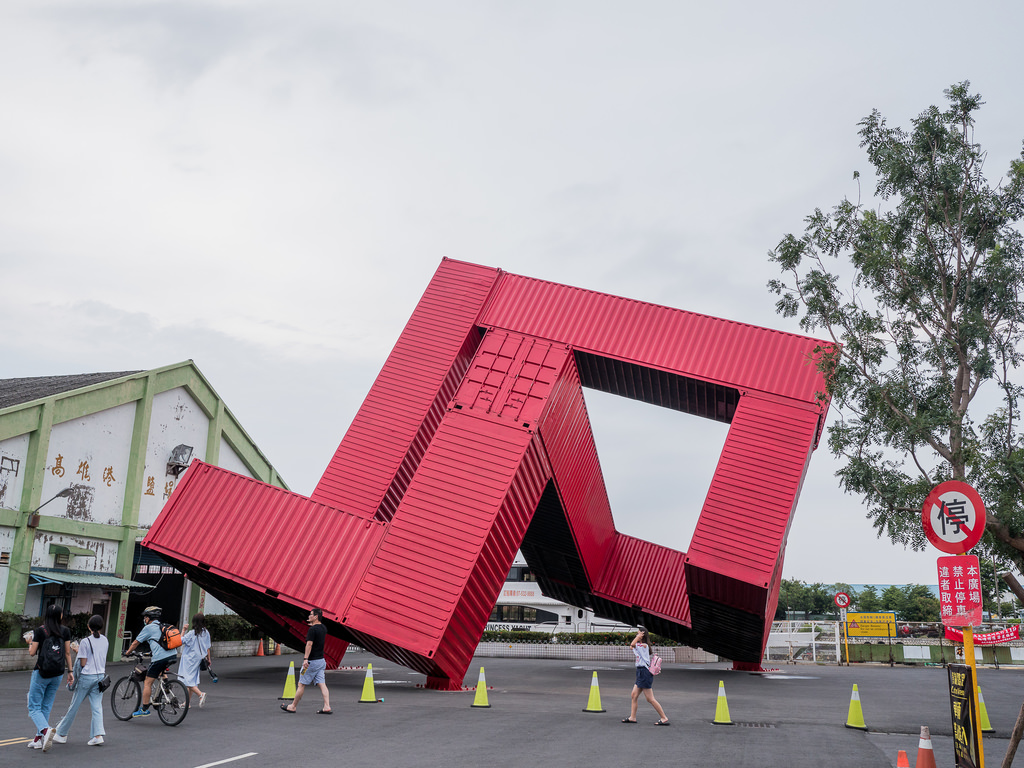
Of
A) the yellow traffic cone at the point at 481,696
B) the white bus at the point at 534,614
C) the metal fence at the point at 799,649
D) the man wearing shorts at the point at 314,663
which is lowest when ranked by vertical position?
the metal fence at the point at 799,649

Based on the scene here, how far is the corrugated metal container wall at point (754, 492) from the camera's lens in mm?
19547

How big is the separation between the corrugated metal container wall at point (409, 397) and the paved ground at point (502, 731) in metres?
4.87

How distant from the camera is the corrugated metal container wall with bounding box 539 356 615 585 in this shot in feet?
68.0

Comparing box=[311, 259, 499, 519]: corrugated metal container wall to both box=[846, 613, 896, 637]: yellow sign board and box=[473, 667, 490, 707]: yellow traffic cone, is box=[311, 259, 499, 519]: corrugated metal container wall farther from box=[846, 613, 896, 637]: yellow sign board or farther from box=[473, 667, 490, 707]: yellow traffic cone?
box=[846, 613, 896, 637]: yellow sign board

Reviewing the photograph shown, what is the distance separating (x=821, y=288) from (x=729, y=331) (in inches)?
304

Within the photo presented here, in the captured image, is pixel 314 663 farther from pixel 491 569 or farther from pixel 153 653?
pixel 491 569

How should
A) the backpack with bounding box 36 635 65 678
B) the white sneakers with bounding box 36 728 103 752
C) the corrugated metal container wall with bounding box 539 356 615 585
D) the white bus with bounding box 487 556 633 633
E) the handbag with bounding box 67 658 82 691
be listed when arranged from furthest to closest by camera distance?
the white bus with bounding box 487 556 633 633 → the corrugated metal container wall with bounding box 539 356 615 585 → the handbag with bounding box 67 658 82 691 → the backpack with bounding box 36 635 65 678 → the white sneakers with bounding box 36 728 103 752

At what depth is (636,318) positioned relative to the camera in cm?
2186

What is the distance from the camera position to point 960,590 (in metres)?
7.94

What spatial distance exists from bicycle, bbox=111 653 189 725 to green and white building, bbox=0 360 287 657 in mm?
5362

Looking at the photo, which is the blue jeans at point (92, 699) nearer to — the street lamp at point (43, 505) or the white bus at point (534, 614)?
the street lamp at point (43, 505)

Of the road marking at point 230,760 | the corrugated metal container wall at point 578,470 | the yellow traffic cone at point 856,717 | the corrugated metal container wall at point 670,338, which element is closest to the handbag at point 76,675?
the road marking at point 230,760

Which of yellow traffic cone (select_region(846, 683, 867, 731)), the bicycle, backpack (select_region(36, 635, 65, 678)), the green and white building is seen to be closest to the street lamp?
the green and white building

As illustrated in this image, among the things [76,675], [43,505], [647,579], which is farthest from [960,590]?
[43,505]
